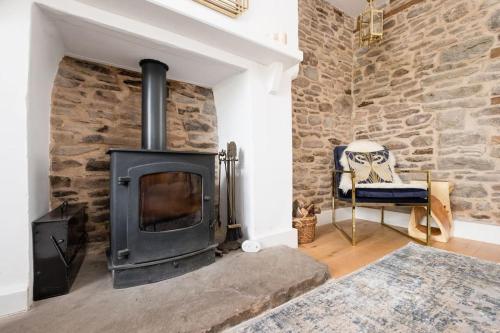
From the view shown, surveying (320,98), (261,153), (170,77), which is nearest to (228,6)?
(170,77)

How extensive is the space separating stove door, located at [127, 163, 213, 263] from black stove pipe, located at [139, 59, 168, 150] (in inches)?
11.5

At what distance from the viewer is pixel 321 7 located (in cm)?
318

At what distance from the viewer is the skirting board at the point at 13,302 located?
106 cm

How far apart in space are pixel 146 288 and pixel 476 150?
10.9 feet

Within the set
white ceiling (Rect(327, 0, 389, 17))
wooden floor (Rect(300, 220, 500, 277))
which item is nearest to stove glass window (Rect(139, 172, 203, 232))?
wooden floor (Rect(300, 220, 500, 277))

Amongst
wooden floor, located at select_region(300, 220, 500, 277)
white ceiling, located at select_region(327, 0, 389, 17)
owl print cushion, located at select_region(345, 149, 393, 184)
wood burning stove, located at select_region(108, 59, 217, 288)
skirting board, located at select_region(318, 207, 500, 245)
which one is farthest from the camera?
white ceiling, located at select_region(327, 0, 389, 17)

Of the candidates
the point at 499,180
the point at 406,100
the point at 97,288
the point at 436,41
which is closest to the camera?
the point at 97,288

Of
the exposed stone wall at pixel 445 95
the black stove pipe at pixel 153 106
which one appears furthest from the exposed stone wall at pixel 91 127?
the exposed stone wall at pixel 445 95

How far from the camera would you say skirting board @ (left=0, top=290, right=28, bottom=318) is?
1064 millimetres

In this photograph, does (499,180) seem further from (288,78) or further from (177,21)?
(177,21)

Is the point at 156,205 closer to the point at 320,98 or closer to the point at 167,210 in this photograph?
the point at 167,210

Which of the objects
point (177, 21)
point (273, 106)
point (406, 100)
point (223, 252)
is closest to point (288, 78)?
point (273, 106)

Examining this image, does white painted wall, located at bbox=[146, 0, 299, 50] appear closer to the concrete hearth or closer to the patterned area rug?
the concrete hearth

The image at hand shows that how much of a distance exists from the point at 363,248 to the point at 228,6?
2.36 meters
